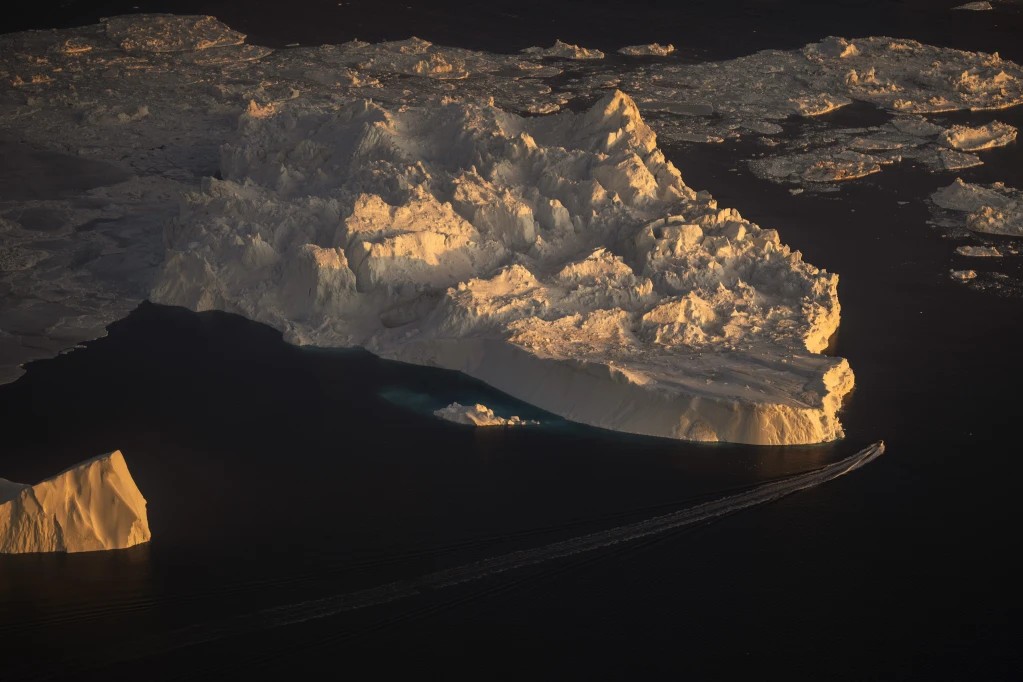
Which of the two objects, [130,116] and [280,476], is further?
[130,116]

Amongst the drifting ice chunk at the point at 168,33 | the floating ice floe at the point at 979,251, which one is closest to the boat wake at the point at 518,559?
the floating ice floe at the point at 979,251

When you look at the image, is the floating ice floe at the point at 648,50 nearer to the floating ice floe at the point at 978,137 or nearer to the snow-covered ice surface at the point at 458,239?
the snow-covered ice surface at the point at 458,239

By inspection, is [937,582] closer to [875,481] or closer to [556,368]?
[875,481]

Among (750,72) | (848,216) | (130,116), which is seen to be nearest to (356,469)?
(848,216)

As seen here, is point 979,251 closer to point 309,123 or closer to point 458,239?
point 458,239

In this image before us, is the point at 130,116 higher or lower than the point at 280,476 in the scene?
higher

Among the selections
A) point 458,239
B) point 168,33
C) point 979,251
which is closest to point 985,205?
point 979,251
